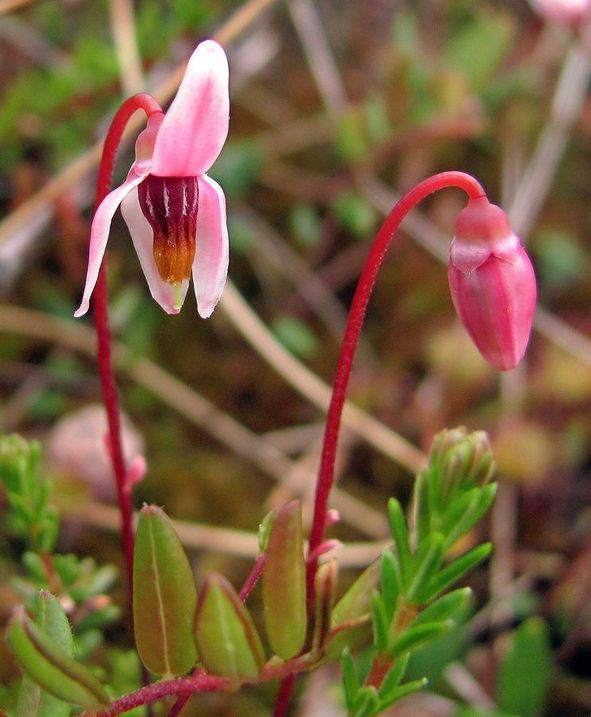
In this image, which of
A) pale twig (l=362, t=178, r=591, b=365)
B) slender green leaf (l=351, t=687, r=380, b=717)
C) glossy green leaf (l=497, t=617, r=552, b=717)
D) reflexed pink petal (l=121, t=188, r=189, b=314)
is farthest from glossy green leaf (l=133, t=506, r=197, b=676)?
pale twig (l=362, t=178, r=591, b=365)

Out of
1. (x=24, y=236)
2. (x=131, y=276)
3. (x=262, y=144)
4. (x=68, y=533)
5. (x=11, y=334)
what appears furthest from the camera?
(x=262, y=144)

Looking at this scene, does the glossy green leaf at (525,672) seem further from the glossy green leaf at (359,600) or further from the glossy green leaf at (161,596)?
the glossy green leaf at (161,596)

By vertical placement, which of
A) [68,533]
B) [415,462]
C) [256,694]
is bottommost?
[256,694]

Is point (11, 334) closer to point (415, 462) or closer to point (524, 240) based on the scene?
point (415, 462)

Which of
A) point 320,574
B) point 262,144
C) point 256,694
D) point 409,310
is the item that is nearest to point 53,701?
point 320,574

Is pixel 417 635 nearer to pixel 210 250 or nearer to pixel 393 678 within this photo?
pixel 393 678

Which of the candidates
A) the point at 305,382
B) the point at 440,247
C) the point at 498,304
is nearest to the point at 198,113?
the point at 498,304
